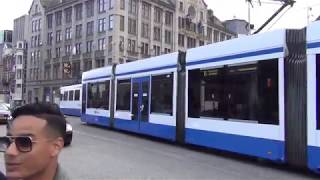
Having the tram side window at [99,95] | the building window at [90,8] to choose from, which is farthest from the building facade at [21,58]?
the tram side window at [99,95]

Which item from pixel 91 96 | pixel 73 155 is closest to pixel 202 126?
pixel 73 155

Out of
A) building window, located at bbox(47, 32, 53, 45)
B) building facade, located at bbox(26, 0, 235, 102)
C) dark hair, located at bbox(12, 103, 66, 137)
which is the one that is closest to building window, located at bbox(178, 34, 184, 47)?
building facade, located at bbox(26, 0, 235, 102)

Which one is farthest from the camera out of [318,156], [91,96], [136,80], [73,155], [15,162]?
[91,96]

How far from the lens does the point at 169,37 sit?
327 feet

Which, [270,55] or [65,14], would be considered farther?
[65,14]

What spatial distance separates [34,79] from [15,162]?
11352cm

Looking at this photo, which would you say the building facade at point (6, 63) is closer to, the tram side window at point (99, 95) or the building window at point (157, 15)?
the building window at point (157, 15)

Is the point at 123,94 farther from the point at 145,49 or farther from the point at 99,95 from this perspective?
the point at 145,49

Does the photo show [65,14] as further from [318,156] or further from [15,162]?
[15,162]

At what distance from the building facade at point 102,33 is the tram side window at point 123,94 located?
5450 centimetres

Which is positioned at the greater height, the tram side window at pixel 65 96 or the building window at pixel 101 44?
the building window at pixel 101 44

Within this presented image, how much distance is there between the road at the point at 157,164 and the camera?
12250 millimetres

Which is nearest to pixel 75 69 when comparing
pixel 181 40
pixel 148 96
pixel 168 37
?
pixel 168 37

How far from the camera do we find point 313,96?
12086 millimetres
